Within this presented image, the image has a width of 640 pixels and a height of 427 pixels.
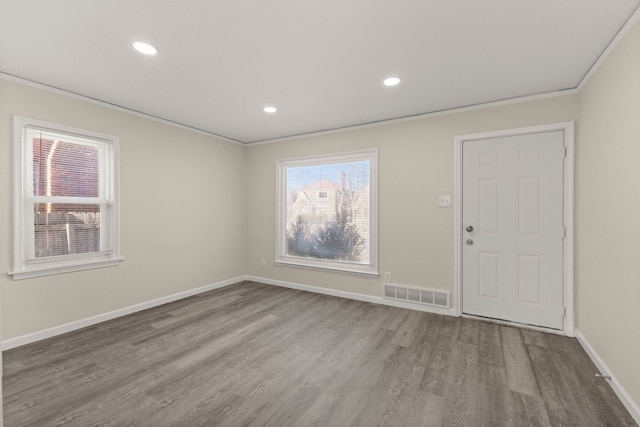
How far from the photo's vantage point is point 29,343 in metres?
2.92

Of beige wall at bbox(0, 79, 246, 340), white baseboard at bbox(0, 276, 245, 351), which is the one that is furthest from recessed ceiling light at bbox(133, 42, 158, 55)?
white baseboard at bbox(0, 276, 245, 351)

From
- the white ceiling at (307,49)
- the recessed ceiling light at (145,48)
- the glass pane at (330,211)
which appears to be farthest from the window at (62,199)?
the glass pane at (330,211)

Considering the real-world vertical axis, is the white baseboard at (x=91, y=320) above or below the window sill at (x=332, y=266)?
below

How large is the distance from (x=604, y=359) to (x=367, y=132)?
3.30 meters

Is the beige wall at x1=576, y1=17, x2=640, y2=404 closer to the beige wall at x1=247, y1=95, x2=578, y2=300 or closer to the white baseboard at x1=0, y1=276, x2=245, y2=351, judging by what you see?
the beige wall at x1=247, y1=95, x2=578, y2=300

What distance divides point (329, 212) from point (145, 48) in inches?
119

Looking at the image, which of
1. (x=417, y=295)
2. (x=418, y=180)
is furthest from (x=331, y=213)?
(x=417, y=295)

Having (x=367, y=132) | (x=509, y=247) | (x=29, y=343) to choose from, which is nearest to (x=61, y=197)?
(x=29, y=343)

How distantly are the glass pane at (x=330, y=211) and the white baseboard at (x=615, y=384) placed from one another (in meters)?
2.39

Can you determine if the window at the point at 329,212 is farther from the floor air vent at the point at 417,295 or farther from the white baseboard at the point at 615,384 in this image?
the white baseboard at the point at 615,384

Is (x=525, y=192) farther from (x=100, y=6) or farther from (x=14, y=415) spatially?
(x=14, y=415)

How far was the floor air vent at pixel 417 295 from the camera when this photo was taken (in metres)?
3.72

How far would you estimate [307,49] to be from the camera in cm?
240

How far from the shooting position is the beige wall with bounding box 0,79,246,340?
288cm
